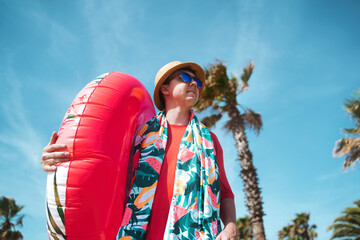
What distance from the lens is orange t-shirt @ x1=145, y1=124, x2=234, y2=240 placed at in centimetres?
178

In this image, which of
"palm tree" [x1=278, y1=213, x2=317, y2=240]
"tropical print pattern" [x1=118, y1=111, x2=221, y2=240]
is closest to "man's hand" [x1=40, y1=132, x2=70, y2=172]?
"tropical print pattern" [x1=118, y1=111, x2=221, y2=240]

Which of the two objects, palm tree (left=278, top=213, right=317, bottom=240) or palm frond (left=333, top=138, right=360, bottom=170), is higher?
palm tree (left=278, top=213, right=317, bottom=240)

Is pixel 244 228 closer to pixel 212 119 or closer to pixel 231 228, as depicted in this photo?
pixel 212 119

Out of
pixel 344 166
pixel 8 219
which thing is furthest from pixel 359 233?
pixel 8 219

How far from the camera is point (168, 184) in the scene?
195 centimetres

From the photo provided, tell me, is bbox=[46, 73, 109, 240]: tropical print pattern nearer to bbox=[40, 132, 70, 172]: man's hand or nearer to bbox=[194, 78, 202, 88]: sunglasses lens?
bbox=[40, 132, 70, 172]: man's hand

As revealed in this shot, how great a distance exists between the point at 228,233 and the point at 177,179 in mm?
491

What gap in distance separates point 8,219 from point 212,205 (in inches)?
843

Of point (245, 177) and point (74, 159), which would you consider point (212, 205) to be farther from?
point (245, 177)

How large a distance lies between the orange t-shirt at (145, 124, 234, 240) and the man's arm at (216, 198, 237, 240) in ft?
0.18

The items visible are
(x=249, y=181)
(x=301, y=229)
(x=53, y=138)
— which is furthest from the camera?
(x=301, y=229)

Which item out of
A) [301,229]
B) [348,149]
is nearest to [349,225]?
[348,149]

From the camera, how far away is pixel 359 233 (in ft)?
56.2

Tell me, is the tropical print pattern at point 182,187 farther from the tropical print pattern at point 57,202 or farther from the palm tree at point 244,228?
the palm tree at point 244,228
